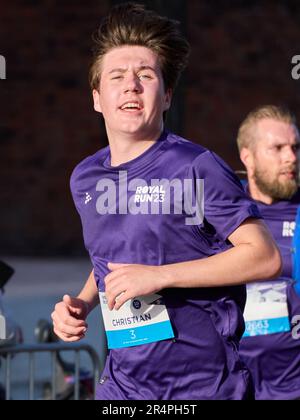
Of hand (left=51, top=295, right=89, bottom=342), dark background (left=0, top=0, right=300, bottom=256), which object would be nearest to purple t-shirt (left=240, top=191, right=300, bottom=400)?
hand (left=51, top=295, right=89, bottom=342)

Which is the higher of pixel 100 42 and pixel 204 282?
pixel 100 42

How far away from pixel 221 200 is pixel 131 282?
368 millimetres

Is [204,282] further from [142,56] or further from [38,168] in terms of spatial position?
[38,168]

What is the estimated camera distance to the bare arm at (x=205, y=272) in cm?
346

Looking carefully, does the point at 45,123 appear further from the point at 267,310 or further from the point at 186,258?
the point at 186,258

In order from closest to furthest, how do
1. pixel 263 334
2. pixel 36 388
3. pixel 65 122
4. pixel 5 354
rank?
pixel 263 334, pixel 5 354, pixel 36 388, pixel 65 122

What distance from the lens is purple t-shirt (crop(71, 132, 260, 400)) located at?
11.8 feet

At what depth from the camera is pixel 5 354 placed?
6.13m

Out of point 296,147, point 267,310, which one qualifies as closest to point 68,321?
point 267,310

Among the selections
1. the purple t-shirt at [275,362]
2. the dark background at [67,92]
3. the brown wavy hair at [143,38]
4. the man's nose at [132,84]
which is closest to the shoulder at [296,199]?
the purple t-shirt at [275,362]

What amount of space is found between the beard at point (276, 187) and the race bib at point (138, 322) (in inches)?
81.8

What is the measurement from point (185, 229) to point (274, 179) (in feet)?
7.24
